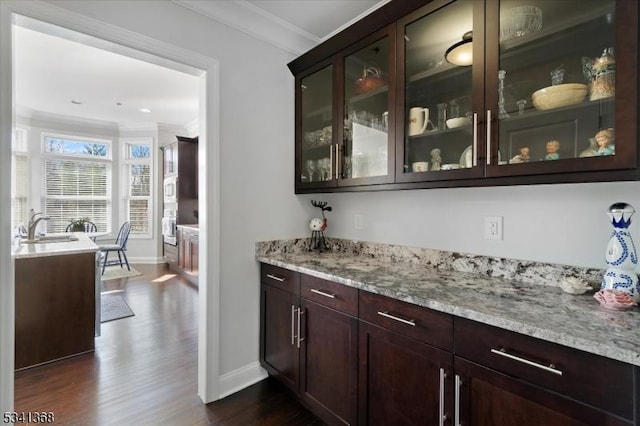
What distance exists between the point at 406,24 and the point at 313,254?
157 centimetres

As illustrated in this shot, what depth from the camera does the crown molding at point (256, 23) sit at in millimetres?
1917

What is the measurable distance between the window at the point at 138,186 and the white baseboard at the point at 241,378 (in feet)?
17.2

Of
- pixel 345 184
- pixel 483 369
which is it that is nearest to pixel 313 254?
pixel 345 184

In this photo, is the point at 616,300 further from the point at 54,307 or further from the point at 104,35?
the point at 54,307

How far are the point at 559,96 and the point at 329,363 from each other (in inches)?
65.0

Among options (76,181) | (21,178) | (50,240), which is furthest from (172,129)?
(50,240)

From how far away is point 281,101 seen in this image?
2.33m

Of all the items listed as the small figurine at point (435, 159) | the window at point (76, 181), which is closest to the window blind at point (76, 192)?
the window at point (76, 181)

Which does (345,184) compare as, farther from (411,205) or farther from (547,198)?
(547,198)

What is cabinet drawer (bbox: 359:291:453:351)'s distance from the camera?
1.15 meters

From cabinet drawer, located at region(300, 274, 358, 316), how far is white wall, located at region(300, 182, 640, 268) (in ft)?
2.14

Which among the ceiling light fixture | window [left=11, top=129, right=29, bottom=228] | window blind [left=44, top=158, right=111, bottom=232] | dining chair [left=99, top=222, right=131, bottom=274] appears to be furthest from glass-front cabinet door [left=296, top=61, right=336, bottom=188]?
window [left=11, top=129, right=29, bottom=228]

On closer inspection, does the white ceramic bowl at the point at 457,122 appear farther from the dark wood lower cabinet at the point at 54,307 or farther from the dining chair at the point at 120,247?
the dining chair at the point at 120,247

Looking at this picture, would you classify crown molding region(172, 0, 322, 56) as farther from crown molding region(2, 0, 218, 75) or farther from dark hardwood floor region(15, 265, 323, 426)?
dark hardwood floor region(15, 265, 323, 426)
